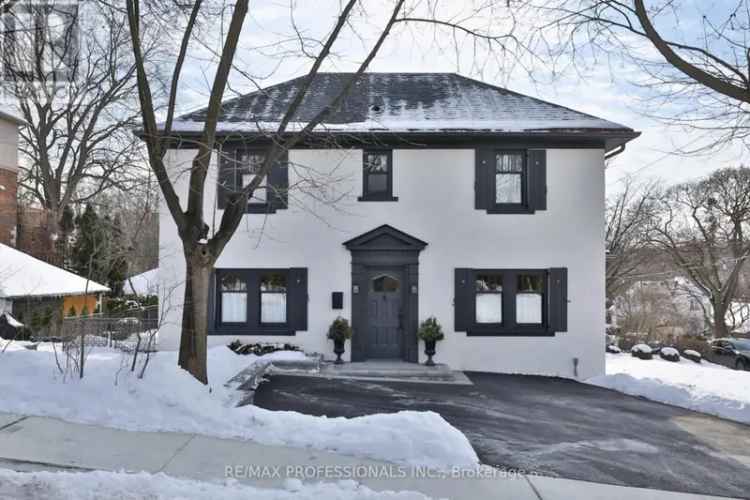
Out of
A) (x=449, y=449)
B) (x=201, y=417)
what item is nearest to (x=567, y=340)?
(x=449, y=449)

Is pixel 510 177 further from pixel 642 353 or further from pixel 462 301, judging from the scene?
pixel 642 353

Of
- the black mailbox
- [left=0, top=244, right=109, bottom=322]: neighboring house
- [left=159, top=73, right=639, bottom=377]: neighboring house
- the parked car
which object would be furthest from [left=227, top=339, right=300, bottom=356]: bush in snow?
the parked car

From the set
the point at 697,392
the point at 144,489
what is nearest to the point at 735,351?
the point at 697,392

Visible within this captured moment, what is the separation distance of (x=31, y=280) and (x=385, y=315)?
542 inches

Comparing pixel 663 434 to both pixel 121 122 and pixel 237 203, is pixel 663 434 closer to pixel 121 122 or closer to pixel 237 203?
pixel 237 203

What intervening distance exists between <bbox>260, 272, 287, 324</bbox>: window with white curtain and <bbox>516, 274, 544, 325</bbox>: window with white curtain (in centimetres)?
568

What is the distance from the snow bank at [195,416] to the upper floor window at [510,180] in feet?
25.0

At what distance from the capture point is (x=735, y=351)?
2267 centimetres

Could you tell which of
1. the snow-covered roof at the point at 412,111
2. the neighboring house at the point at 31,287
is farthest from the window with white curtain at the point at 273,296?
the neighboring house at the point at 31,287

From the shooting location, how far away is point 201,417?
6.00m

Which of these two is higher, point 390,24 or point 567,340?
point 390,24

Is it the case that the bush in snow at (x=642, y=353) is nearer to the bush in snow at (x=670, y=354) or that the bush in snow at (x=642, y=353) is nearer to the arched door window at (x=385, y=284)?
the bush in snow at (x=670, y=354)

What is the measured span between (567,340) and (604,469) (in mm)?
7516

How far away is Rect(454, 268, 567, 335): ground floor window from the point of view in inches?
501
